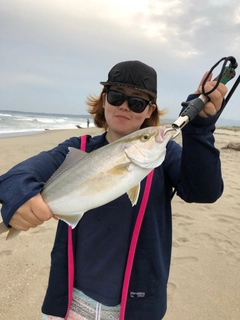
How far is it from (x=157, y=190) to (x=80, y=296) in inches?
38.0

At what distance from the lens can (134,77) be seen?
1.98 metres

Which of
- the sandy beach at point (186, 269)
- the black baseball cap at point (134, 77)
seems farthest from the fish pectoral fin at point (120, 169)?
the sandy beach at point (186, 269)

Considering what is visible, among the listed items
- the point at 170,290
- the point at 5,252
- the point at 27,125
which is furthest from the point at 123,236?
the point at 27,125

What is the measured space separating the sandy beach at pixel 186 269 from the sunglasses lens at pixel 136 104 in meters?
2.44

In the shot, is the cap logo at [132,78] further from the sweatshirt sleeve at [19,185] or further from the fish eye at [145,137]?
the sweatshirt sleeve at [19,185]

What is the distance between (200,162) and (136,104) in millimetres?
663

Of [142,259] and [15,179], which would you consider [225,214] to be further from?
[15,179]

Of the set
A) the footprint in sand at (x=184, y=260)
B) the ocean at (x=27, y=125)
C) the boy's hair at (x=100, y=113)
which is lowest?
the ocean at (x=27, y=125)

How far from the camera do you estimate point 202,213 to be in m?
5.55

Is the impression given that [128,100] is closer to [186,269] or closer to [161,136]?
[161,136]

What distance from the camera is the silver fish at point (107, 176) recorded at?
5.00 ft

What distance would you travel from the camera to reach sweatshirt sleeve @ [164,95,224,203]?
1.60m

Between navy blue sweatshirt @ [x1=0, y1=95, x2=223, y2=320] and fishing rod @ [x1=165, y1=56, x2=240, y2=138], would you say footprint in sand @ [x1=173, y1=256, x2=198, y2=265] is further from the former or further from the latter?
fishing rod @ [x1=165, y1=56, x2=240, y2=138]

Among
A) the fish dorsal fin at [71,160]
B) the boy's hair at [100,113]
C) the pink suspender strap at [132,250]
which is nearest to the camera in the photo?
the fish dorsal fin at [71,160]
